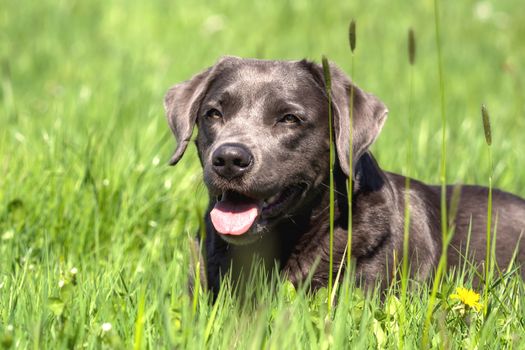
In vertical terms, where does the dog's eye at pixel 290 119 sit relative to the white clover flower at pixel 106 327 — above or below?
above

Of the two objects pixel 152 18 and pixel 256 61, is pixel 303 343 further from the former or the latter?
pixel 152 18

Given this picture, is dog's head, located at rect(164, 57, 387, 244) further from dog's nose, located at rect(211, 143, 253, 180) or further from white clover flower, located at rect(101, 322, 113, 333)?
white clover flower, located at rect(101, 322, 113, 333)

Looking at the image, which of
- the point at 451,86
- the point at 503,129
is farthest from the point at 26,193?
the point at 451,86

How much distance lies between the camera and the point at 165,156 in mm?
5664

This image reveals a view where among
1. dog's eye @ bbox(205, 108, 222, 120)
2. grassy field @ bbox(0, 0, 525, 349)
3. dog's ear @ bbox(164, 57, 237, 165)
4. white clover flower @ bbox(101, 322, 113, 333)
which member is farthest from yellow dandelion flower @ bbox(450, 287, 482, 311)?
dog's ear @ bbox(164, 57, 237, 165)

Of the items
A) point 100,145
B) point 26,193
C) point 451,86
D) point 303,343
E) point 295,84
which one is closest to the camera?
point 303,343

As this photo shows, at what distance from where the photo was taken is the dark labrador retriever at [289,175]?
378 cm

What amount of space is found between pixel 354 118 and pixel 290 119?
29 centimetres

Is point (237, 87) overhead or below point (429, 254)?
overhead

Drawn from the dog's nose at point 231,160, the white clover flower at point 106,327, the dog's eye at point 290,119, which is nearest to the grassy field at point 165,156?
the white clover flower at point 106,327

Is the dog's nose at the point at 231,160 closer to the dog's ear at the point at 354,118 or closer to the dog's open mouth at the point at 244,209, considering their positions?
the dog's open mouth at the point at 244,209

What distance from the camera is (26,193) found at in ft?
15.5

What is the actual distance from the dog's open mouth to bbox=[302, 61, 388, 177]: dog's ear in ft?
0.88

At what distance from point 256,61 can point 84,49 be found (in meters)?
5.17
